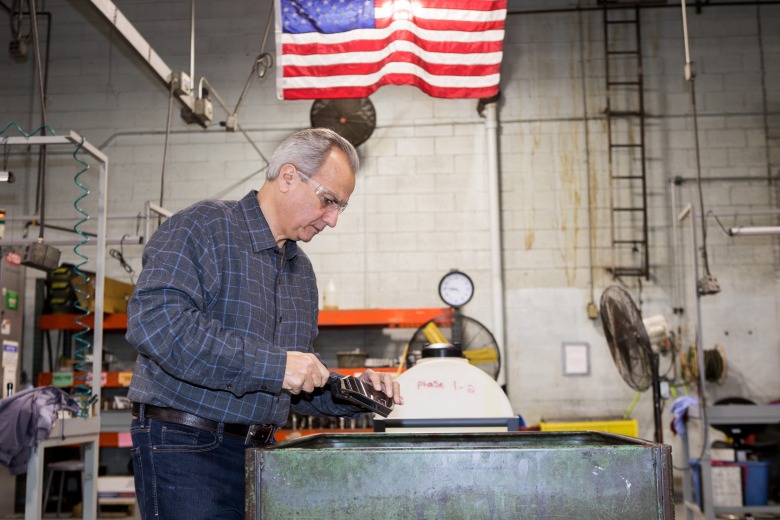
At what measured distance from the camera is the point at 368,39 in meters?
4.75

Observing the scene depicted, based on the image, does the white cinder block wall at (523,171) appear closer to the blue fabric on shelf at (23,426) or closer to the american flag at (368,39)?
the american flag at (368,39)

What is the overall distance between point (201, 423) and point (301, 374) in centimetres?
27

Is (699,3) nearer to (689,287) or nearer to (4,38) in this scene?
(689,287)

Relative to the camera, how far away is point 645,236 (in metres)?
7.14

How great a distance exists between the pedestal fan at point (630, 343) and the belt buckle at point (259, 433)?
346 cm

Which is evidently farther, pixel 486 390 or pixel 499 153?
pixel 499 153

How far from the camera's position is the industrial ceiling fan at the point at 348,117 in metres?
7.07

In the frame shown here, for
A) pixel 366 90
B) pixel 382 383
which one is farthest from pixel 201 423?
pixel 366 90

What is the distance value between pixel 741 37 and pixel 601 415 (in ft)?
12.6

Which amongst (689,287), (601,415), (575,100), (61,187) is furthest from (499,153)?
(61,187)

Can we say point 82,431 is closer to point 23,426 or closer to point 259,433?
point 23,426

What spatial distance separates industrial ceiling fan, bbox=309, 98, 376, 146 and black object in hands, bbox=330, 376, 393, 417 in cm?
538

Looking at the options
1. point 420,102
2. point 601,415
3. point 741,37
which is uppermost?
point 741,37

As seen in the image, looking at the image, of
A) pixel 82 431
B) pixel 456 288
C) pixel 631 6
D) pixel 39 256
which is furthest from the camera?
pixel 631 6
